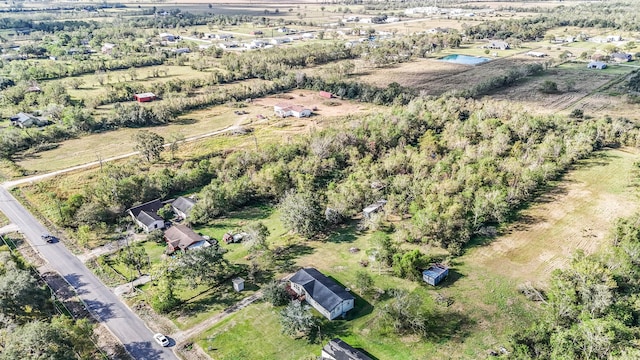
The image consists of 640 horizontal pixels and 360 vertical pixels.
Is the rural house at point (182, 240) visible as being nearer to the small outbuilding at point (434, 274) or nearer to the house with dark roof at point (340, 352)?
the house with dark roof at point (340, 352)

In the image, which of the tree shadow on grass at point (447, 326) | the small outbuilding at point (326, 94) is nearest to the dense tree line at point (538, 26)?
the small outbuilding at point (326, 94)

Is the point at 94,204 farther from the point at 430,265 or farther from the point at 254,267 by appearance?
the point at 430,265

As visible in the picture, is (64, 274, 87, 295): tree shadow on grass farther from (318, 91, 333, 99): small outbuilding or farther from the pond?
the pond

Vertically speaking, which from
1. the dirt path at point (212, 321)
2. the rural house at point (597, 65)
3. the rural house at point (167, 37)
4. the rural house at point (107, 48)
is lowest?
the dirt path at point (212, 321)

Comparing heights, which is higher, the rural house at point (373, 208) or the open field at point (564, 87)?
the open field at point (564, 87)

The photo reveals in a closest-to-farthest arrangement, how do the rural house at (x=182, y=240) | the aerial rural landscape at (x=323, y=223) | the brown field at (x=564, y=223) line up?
the aerial rural landscape at (x=323, y=223)
the brown field at (x=564, y=223)
the rural house at (x=182, y=240)

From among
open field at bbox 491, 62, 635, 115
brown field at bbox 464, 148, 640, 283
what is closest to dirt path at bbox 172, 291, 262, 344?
brown field at bbox 464, 148, 640, 283
